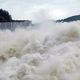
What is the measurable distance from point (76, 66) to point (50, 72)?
3.36 feet

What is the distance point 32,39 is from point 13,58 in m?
2.57

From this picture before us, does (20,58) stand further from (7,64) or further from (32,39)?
(32,39)

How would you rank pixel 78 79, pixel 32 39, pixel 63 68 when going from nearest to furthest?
pixel 78 79, pixel 63 68, pixel 32 39

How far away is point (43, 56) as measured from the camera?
1263 cm

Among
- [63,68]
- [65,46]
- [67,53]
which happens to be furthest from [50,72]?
[65,46]

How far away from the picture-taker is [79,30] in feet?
50.3

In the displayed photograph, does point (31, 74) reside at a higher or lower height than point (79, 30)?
lower

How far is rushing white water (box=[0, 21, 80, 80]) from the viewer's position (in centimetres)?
1092

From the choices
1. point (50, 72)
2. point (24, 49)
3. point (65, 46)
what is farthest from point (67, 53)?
point (24, 49)

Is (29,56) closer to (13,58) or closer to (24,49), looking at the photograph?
(13,58)

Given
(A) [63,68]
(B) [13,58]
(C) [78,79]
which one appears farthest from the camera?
(B) [13,58]

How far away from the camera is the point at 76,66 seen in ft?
37.1

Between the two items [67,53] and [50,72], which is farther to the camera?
[67,53]

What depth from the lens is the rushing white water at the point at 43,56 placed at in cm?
1092
